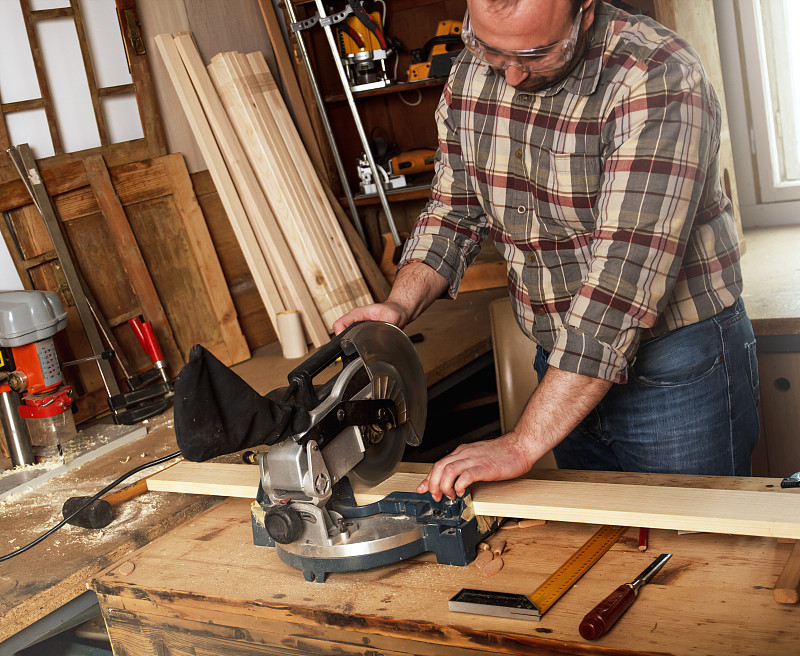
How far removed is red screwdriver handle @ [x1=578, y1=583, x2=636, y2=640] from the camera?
102cm

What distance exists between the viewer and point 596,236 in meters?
1.34

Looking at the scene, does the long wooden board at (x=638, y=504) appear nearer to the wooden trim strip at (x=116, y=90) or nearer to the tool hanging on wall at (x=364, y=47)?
the wooden trim strip at (x=116, y=90)

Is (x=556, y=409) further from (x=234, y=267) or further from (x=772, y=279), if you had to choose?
(x=234, y=267)

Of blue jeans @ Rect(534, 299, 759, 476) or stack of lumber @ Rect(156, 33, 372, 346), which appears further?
stack of lumber @ Rect(156, 33, 372, 346)

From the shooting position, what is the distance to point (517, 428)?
1.33 metres

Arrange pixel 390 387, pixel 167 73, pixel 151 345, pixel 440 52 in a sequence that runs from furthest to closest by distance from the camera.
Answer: pixel 440 52
pixel 167 73
pixel 151 345
pixel 390 387

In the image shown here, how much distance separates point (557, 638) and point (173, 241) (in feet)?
7.38

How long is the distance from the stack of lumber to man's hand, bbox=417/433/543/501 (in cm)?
172

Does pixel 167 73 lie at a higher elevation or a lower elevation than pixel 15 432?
higher

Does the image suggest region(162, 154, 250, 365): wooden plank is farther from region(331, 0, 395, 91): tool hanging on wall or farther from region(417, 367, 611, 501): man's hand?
region(417, 367, 611, 501): man's hand

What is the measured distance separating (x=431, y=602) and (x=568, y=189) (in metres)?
0.76

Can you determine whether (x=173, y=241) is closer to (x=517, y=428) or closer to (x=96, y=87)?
(x=96, y=87)

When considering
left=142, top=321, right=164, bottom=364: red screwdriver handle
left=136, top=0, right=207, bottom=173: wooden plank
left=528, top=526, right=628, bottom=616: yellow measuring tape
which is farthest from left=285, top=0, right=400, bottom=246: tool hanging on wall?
left=528, top=526, right=628, bottom=616: yellow measuring tape

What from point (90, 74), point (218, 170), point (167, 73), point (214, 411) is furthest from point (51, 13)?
point (214, 411)
